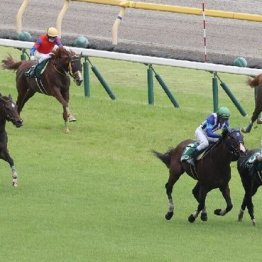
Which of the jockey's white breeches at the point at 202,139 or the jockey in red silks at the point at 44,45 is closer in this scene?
the jockey's white breeches at the point at 202,139

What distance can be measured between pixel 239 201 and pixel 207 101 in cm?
611

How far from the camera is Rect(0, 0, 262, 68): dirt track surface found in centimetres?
2725

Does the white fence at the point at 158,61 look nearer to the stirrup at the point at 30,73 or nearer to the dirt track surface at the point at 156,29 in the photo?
the stirrup at the point at 30,73

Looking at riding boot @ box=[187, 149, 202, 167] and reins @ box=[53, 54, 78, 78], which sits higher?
riding boot @ box=[187, 149, 202, 167]

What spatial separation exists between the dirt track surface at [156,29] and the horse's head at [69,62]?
406 centimetres

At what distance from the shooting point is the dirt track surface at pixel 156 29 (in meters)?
27.2

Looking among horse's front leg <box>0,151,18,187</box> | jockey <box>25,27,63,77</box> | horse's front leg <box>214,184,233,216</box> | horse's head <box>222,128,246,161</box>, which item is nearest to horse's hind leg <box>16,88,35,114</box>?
jockey <box>25,27,63,77</box>

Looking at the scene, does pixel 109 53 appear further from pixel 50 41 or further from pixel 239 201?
pixel 239 201

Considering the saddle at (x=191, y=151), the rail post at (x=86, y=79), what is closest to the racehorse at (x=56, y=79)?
the rail post at (x=86, y=79)

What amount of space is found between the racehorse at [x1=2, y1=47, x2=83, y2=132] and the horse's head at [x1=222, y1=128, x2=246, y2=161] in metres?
6.27

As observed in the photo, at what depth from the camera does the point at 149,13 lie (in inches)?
1187

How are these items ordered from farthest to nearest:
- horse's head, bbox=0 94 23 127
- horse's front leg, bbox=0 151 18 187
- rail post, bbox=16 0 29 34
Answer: rail post, bbox=16 0 29 34, horse's front leg, bbox=0 151 18 187, horse's head, bbox=0 94 23 127

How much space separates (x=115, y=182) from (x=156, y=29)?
9.71m

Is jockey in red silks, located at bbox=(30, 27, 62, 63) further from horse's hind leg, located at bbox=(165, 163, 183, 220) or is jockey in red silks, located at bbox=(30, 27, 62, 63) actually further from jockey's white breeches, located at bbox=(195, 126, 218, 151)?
jockey's white breeches, located at bbox=(195, 126, 218, 151)
